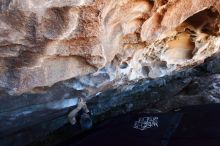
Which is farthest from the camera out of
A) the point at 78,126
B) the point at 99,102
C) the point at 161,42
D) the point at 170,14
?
the point at 99,102

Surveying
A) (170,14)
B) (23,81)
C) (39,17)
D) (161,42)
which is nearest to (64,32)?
(39,17)

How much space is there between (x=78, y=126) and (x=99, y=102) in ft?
0.55

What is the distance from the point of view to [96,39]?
925 mm

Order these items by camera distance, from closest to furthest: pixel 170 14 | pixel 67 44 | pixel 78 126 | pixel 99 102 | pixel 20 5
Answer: pixel 20 5, pixel 67 44, pixel 170 14, pixel 78 126, pixel 99 102

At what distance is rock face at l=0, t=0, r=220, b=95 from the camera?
0.83 m

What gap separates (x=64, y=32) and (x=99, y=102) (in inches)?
27.3

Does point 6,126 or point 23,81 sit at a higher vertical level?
point 23,81

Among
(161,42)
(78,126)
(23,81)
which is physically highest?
(161,42)

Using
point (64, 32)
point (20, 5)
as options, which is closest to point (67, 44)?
point (64, 32)

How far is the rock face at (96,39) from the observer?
2.71 ft

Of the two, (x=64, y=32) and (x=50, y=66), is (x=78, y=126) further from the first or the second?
(x=64, y=32)

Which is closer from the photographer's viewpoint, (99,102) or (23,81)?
(23,81)

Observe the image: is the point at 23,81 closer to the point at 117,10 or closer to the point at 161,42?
the point at 117,10

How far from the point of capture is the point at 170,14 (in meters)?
1.07
